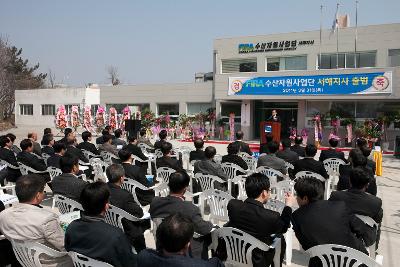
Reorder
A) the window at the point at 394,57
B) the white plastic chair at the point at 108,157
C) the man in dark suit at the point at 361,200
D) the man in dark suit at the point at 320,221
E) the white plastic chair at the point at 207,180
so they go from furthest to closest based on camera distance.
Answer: the window at the point at 394,57 < the white plastic chair at the point at 108,157 < the white plastic chair at the point at 207,180 < the man in dark suit at the point at 361,200 < the man in dark suit at the point at 320,221

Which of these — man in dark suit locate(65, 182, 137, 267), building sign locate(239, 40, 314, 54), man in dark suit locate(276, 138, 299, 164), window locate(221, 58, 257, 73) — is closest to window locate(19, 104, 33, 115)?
window locate(221, 58, 257, 73)

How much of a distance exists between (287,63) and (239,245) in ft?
59.4

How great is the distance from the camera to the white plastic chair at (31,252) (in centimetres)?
274

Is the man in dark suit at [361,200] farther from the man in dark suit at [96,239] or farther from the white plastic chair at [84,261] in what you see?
the white plastic chair at [84,261]

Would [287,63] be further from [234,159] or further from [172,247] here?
[172,247]

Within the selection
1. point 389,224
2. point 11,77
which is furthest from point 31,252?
point 11,77

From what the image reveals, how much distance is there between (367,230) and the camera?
348cm

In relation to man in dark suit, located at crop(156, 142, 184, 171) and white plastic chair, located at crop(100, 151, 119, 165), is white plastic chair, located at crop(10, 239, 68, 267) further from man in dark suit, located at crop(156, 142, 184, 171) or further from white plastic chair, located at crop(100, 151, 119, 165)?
white plastic chair, located at crop(100, 151, 119, 165)

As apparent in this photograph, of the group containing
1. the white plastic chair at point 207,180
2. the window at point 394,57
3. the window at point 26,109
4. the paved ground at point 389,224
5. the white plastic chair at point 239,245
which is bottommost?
the paved ground at point 389,224

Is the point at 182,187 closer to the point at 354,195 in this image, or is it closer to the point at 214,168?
the point at 354,195

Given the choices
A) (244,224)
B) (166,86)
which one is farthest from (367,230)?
(166,86)

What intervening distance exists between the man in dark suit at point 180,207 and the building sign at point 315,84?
1493cm

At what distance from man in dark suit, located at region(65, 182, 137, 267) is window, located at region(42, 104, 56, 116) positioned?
107 feet

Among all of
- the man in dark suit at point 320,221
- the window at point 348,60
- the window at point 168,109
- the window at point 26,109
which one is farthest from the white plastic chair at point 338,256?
the window at point 26,109
